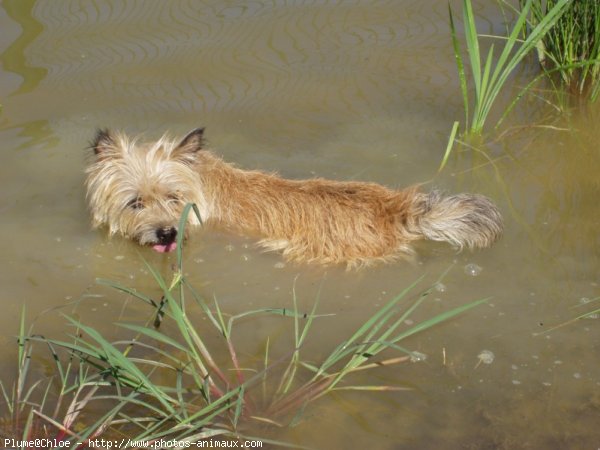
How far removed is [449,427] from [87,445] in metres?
1.38

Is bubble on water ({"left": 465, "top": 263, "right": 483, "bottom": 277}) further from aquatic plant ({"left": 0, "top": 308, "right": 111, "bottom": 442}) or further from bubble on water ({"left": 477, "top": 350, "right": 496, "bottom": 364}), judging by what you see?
aquatic plant ({"left": 0, "top": 308, "right": 111, "bottom": 442})

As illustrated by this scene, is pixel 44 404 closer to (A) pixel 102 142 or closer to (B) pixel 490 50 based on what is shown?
(A) pixel 102 142

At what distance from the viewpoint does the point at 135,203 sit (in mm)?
4738

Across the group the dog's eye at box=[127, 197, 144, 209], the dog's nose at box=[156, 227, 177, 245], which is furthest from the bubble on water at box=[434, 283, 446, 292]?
the dog's eye at box=[127, 197, 144, 209]

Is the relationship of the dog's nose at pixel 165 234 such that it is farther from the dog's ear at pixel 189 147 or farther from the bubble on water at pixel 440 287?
the bubble on water at pixel 440 287

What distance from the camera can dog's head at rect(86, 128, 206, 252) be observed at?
Answer: 473 cm

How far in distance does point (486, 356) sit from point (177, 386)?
4.64ft

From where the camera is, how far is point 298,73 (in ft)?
21.1

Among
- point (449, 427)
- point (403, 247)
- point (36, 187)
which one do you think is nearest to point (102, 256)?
point (36, 187)

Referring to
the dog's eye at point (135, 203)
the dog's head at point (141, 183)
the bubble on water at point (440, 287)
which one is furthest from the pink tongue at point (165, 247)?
the bubble on water at point (440, 287)

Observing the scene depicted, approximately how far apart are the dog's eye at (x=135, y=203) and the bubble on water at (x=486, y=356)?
2.10 meters

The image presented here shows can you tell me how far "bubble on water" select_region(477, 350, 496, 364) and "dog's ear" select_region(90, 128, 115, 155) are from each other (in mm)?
2383

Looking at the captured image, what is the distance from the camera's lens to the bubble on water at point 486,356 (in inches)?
144

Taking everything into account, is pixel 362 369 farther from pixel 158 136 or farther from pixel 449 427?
pixel 158 136
